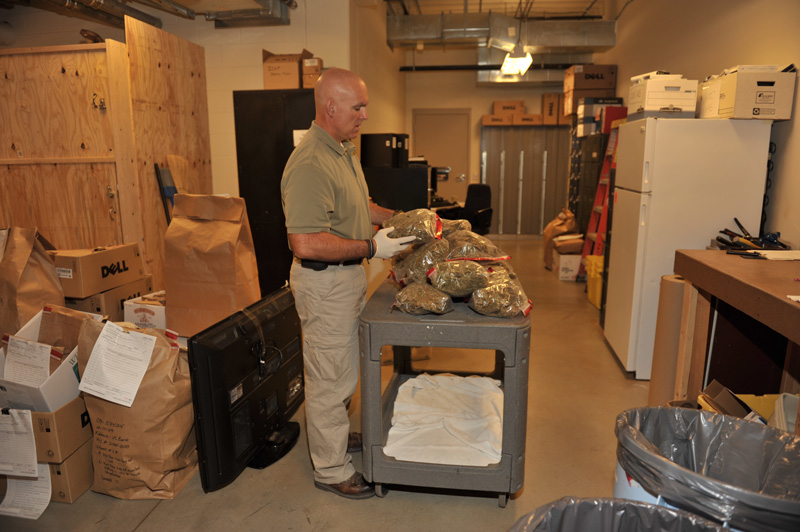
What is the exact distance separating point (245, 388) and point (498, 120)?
7499 mm

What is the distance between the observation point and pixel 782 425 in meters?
1.82

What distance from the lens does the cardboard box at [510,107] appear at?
8789 millimetres

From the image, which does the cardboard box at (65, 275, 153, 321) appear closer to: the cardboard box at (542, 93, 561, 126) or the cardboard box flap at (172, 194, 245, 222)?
the cardboard box flap at (172, 194, 245, 222)

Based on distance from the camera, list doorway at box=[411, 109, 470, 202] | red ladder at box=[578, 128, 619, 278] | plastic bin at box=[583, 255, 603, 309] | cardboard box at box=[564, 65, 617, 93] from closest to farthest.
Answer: plastic bin at box=[583, 255, 603, 309] → red ladder at box=[578, 128, 619, 278] → cardboard box at box=[564, 65, 617, 93] → doorway at box=[411, 109, 470, 202]

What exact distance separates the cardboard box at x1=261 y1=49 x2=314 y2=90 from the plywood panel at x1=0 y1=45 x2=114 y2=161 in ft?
3.99

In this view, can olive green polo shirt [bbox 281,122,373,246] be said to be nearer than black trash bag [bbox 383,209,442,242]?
Yes

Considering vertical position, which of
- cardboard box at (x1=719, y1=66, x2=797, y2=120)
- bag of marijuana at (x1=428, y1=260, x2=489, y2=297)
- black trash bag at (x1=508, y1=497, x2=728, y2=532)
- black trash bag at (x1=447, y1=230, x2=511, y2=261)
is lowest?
black trash bag at (x1=508, y1=497, x2=728, y2=532)

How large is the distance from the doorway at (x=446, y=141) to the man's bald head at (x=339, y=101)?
23.4 feet

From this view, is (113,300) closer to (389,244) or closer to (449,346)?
(389,244)

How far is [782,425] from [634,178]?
1882mm

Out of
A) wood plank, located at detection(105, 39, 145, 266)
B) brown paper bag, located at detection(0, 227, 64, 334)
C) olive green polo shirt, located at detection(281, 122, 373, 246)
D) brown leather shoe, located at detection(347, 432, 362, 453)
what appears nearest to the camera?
olive green polo shirt, located at detection(281, 122, 373, 246)

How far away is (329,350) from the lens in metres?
2.13

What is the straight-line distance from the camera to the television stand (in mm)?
2457

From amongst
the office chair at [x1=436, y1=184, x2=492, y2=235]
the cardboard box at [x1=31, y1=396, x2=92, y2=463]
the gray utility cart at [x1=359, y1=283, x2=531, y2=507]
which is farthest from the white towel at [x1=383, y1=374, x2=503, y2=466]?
the office chair at [x1=436, y1=184, x2=492, y2=235]
